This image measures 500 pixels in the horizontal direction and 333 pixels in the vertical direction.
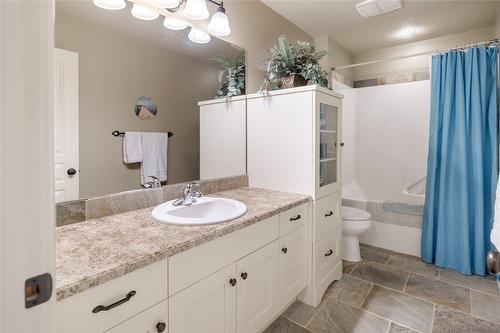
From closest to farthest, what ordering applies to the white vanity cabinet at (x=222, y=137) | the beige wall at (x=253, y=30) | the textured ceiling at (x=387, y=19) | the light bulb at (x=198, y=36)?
1. the light bulb at (x=198, y=36)
2. the white vanity cabinet at (x=222, y=137)
3. the beige wall at (x=253, y=30)
4. the textured ceiling at (x=387, y=19)

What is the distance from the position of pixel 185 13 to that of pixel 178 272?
153cm

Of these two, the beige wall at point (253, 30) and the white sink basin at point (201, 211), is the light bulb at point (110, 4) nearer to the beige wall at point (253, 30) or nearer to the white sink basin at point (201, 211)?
the beige wall at point (253, 30)

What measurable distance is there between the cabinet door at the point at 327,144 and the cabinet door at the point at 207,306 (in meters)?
Result: 0.88

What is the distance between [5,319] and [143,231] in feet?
2.39

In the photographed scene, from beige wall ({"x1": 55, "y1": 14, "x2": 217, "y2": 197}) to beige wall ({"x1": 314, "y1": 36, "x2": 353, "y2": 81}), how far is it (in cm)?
190

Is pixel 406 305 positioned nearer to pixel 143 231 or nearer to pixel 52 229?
pixel 143 231

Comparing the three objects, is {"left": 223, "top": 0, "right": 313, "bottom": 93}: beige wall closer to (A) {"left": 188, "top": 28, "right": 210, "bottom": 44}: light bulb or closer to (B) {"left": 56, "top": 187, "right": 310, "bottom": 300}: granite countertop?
(A) {"left": 188, "top": 28, "right": 210, "bottom": 44}: light bulb

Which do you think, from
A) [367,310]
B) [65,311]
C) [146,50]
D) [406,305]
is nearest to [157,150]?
A: [146,50]

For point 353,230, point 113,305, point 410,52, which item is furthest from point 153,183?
point 410,52

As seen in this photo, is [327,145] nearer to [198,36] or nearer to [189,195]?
[189,195]

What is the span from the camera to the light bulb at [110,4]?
4.42ft

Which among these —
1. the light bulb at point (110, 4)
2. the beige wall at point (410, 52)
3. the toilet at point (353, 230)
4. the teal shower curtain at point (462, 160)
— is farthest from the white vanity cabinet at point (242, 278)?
the beige wall at point (410, 52)

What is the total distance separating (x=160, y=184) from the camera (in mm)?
1601

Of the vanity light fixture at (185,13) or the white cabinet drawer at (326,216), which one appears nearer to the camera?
the vanity light fixture at (185,13)
